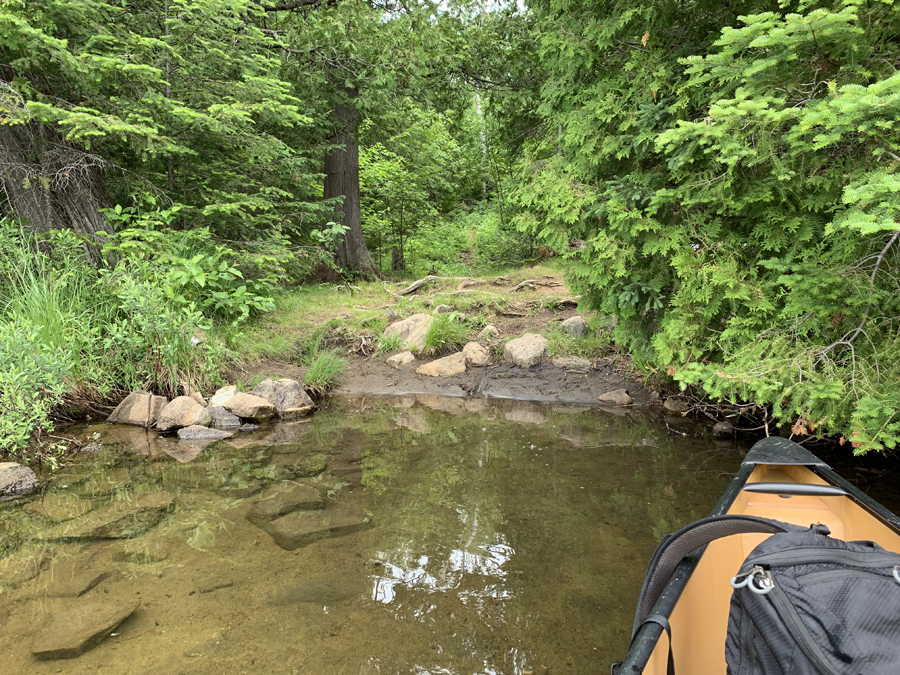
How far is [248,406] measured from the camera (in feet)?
19.6

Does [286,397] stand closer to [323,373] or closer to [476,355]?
[323,373]

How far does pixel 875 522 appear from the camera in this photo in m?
2.32

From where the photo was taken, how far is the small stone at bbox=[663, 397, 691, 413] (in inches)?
236

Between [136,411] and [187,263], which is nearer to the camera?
[136,411]

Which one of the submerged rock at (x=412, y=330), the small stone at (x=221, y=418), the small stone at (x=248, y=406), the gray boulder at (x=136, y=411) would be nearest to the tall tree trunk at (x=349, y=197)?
the submerged rock at (x=412, y=330)

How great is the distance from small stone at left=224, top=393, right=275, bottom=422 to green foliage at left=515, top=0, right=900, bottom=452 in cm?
365

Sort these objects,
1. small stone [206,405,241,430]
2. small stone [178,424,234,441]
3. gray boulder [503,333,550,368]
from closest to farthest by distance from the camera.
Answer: small stone [178,424,234,441], small stone [206,405,241,430], gray boulder [503,333,550,368]

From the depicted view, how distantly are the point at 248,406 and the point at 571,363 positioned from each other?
4.29 m

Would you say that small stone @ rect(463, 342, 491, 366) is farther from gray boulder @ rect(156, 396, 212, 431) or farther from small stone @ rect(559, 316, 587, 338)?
gray boulder @ rect(156, 396, 212, 431)

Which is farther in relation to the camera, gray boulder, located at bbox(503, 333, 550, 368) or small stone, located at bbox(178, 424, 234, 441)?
gray boulder, located at bbox(503, 333, 550, 368)

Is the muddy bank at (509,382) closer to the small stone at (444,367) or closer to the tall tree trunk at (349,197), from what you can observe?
the small stone at (444,367)

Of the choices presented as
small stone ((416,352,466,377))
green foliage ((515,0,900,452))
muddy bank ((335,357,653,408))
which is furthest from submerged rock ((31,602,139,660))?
small stone ((416,352,466,377))

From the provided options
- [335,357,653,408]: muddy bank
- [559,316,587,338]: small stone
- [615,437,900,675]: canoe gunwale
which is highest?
[615,437,900,675]: canoe gunwale

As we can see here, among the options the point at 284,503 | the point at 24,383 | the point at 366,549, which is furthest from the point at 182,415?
the point at 366,549
